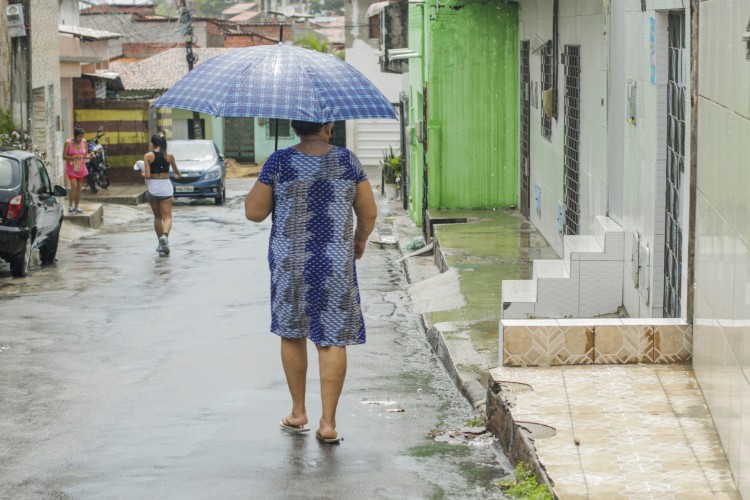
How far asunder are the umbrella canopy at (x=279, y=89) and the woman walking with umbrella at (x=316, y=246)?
21cm

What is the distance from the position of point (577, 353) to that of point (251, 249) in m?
12.3

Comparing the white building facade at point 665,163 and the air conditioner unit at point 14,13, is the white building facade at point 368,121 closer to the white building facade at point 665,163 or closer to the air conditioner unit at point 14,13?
the air conditioner unit at point 14,13

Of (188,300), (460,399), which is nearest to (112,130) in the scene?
(188,300)

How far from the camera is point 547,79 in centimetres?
1584

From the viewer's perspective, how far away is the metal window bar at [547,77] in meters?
15.4

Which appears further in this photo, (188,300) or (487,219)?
(487,219)

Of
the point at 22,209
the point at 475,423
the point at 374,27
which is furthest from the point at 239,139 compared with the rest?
the point at 475,423

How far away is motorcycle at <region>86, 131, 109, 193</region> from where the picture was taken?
31.2 meters

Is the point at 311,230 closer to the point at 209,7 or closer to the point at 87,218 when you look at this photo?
the point at 87,218

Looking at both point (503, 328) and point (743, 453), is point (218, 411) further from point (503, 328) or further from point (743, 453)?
point (743, 453)

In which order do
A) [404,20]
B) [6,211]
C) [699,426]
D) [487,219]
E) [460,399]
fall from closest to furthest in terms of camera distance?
[699,426]
[460,399]
[6,211]
[487,219]
[404,20]

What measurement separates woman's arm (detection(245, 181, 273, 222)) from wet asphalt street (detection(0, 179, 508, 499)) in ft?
4.04

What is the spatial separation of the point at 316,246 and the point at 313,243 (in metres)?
0.02

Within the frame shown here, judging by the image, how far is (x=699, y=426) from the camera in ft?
20.6
